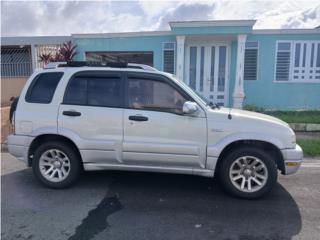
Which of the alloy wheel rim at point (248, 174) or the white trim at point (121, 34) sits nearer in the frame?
the alloy wheel rim at point (248, 174)

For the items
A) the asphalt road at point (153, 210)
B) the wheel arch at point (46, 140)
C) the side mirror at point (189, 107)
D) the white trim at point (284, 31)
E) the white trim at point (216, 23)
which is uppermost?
the white trim at point (216, 23)

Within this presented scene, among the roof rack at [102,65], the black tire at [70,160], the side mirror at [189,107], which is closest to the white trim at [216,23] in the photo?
the roof rack at [102,65]

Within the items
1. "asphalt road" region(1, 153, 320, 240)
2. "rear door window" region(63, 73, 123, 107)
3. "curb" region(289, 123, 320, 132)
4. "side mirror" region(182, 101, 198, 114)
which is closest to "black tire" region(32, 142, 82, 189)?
"asphalt road" region(1, 153, 320, 240)

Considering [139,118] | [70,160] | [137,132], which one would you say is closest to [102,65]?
[139,118]

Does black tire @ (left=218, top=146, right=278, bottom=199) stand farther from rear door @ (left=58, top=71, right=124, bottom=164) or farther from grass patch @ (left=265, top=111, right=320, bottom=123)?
grass patch @ (left=265, top=111, right=320, bottom=123)

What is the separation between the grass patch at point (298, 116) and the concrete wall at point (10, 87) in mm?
11767

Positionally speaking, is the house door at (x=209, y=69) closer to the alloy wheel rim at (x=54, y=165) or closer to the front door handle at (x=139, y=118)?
the front door handle at (x=139, y=118)

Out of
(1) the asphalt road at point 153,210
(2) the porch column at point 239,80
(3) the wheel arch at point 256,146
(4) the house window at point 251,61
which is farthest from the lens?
(4) the house window at point 251,61

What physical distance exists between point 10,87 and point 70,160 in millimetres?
11676

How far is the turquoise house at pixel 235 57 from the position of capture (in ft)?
37.6

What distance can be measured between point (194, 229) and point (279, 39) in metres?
10.4

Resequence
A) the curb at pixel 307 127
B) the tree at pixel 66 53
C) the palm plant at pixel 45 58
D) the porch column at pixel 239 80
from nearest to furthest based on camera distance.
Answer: the curb at pixel 307 127 → the porch column at pixel 239 80 → the tree at pixel 66 53 → the palm plant at pixel 45 58

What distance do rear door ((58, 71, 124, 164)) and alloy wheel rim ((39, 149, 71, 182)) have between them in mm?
380

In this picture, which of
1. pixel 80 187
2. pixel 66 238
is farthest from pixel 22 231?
pixel 80 187
